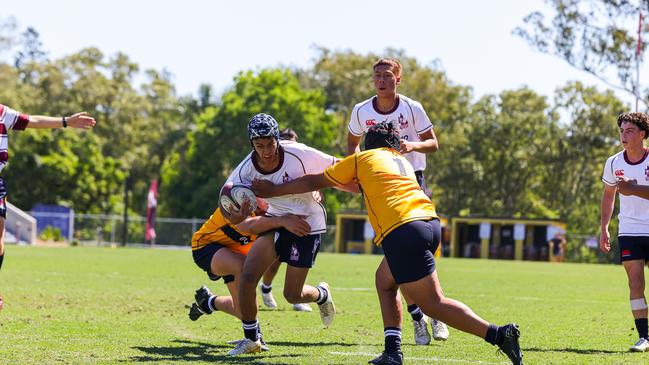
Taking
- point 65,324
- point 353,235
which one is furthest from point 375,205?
point 353,235

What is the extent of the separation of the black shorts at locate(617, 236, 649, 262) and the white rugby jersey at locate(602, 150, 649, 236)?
0.05 m

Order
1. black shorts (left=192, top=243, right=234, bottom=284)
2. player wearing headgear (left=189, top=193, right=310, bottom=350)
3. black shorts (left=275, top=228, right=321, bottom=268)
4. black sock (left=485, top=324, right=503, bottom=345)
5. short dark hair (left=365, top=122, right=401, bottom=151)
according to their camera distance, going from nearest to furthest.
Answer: black sock (left=485, top=324, right=503, bottom=345) < short dark hair (left=365, top=122, right=401, bottom=151) < black shorts (left=275, top=228, right=321, bottom=268) < player wearing headgear (left=189, top=193, right=310, bottom=350) < black shorts (left=192, top=243, right=234, bottom=284)

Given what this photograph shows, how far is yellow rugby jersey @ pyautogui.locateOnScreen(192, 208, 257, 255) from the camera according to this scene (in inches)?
384

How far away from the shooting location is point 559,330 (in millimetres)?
11281

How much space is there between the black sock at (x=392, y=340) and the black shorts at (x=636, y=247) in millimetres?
3267

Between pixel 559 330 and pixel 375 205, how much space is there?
4.47 metres

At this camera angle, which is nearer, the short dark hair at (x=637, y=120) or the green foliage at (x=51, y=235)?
the short dark hair at (x=637, y=120)

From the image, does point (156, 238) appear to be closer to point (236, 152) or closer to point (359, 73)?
point (236, 152)

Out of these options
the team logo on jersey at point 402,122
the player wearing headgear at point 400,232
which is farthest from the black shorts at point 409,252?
the team logo on jersey at point 402,122

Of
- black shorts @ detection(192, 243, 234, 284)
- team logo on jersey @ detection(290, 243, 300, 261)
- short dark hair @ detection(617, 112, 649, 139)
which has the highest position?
short dark hair @ detection(617, 112, 649, 139)

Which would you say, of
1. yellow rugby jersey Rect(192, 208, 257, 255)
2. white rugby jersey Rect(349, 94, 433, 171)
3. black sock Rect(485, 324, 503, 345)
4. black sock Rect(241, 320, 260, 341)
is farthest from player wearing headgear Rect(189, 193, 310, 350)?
black sock Rect(485, 324, 503, 345)

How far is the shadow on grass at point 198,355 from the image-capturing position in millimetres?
8102

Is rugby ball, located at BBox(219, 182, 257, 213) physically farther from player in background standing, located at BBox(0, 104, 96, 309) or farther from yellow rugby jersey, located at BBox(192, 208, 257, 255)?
player in background standing, located at BBox(0, 104, 96, 309)

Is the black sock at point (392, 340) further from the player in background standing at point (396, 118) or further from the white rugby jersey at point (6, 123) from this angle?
the white rugby jersey at point (6, 123)
